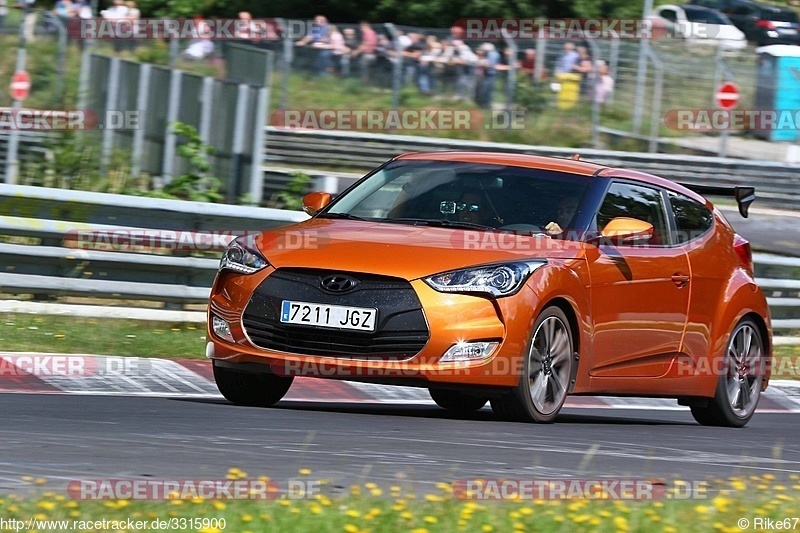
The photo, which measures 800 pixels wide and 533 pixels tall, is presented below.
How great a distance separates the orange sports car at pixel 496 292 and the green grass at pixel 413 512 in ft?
6.69

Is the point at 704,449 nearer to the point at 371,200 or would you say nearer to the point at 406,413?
the point at 406,413

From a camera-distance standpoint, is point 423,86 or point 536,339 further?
point 423,86

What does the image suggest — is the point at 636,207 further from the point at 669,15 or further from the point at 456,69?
the point at 669,15

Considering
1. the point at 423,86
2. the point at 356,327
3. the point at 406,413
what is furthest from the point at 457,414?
the point at 423,86

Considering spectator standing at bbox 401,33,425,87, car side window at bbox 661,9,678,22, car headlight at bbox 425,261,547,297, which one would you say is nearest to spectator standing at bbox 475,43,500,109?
spectator standing at bbox 401,33,425,87

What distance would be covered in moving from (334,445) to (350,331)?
3.60ft

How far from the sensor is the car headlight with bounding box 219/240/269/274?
8.16m

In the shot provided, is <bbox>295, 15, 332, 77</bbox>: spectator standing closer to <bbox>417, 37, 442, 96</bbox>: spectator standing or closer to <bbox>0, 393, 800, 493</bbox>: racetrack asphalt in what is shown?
<bbox>417, 37, 442, 96</bbox>: spectator standing

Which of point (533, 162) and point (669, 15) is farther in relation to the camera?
point (669, 15)

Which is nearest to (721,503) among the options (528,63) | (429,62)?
(429,62)

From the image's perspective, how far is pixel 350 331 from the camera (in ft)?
25.7

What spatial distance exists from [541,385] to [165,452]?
2.61 meters

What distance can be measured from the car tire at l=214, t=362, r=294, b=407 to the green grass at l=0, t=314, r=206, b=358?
6.53 ft

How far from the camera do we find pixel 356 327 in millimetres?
7824
